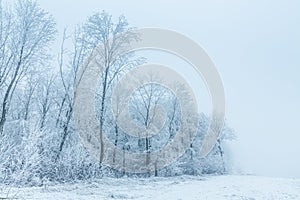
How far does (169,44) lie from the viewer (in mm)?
26953

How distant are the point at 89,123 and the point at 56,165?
21.9 feet

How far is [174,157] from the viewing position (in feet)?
120

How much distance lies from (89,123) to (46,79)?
9013 millimetres

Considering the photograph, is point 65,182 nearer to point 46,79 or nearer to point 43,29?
point 43,29

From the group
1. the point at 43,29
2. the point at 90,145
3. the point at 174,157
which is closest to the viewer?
the point at 43,29

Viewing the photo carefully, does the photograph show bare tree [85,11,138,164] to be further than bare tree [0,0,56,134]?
Yes

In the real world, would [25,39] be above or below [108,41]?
below

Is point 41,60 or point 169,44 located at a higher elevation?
point 169,44

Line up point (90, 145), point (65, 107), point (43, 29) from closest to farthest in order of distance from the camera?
point (43, 29) → point (90, 145) → point (65, 107)

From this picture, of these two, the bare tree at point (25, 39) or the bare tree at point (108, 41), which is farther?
the bare tree at point (108, 41)

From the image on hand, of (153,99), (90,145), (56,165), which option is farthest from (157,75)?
(56,165)

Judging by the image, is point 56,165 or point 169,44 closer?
point 56,165

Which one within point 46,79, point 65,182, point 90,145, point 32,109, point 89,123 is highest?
point 46,79

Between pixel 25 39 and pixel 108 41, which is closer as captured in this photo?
pixel 25 39
